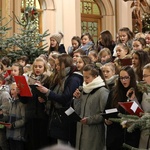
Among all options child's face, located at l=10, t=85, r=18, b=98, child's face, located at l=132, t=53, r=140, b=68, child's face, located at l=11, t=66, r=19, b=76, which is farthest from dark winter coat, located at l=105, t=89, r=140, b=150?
child's face, located at l=11, t=66, r=19, b=76

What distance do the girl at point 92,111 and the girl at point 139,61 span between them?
0.42 meters

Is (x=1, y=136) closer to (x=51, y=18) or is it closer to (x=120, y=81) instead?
(x=120, y=81)

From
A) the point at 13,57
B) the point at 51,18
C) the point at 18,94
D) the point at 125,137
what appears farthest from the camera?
the point at 51,18

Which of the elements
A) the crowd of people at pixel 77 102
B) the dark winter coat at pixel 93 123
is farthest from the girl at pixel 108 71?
the dark winter coat at pixel 93 123

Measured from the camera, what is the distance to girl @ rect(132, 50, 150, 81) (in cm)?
515

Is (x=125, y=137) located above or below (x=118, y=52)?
below

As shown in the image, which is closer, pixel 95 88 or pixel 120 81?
pixel 120 81

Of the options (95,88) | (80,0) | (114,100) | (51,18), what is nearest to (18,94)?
(95,88)

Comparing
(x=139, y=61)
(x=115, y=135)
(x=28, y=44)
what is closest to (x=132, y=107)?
(x=115, y=135)

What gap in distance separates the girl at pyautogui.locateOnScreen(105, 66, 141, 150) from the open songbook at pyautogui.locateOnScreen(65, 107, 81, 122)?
0.34 metres

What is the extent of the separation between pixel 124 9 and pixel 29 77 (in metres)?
10.2

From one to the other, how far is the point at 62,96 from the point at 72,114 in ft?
1.65

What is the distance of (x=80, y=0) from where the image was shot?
15.3 meters

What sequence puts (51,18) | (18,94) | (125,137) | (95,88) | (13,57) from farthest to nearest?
(51,18)
(13,57)
(18,94)
(95,88)
(125,137)
